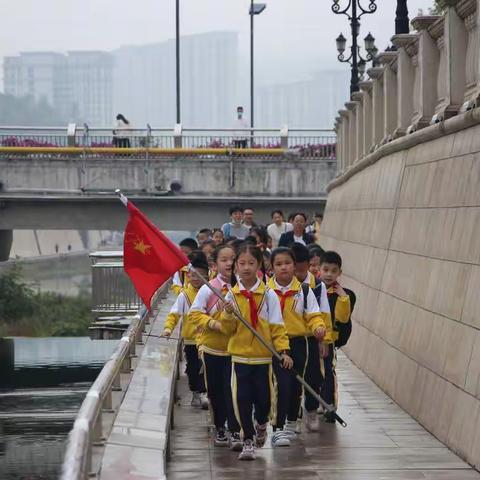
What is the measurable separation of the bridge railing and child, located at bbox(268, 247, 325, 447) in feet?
109

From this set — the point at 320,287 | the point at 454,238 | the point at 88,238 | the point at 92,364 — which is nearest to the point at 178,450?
the point at 320,287

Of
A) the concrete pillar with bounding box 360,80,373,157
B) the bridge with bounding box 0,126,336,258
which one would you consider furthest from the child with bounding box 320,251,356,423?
the bridge with bounding box 0,126,336,258

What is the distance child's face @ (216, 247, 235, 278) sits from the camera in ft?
37.2

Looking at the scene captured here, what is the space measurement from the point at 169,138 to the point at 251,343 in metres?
36.4

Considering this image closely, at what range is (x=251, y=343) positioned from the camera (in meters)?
10.6

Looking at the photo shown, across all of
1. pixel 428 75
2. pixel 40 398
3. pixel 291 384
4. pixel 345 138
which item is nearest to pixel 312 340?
pixel 291 384

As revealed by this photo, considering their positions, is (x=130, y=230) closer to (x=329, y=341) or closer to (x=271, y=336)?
(x=271, y=336)

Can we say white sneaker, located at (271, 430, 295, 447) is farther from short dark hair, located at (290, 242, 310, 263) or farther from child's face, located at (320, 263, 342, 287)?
child's face, located at (320, 263, 342, 287)

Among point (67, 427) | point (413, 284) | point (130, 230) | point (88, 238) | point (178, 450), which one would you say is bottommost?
point (88, 238)

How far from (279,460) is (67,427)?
16.0 metres

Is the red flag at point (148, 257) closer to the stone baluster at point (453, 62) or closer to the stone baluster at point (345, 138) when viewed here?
the stone baluster at point (453, 62)

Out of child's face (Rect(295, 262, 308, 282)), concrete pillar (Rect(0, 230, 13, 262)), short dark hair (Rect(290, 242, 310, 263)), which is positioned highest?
short dark hair (Rect(290, 242, 310, 263))

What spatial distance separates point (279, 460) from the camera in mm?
10836

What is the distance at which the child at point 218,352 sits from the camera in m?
11.0
